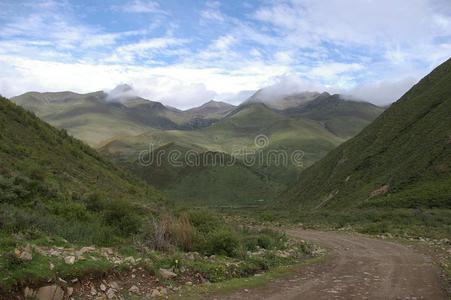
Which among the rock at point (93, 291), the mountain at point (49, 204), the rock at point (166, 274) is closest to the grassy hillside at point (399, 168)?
the mountain at point (49, 204)

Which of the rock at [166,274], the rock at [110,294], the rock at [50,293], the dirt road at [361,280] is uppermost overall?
the rock at [50,293]

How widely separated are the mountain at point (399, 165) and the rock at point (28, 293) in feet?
84.4

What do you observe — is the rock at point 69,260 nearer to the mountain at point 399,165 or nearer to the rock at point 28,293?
the rock at point 28,293

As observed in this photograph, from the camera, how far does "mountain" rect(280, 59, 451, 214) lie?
3331 cm

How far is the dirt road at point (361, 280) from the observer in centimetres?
802

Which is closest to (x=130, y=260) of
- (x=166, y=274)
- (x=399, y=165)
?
(x=166, y=274)

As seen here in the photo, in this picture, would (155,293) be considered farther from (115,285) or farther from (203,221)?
(203,221)

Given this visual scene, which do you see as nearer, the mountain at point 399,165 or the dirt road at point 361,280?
the dirt road at point 361,280

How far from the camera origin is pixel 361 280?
9.36m

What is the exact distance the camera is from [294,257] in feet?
42.5

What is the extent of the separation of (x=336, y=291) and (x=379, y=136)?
51.9 meters

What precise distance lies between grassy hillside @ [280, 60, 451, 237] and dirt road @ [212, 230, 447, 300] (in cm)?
1391

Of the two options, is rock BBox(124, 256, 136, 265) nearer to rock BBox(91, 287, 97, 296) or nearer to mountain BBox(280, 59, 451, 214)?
rock BBox(91, 287, 97, 296)

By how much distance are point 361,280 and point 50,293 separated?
8.27 metres
